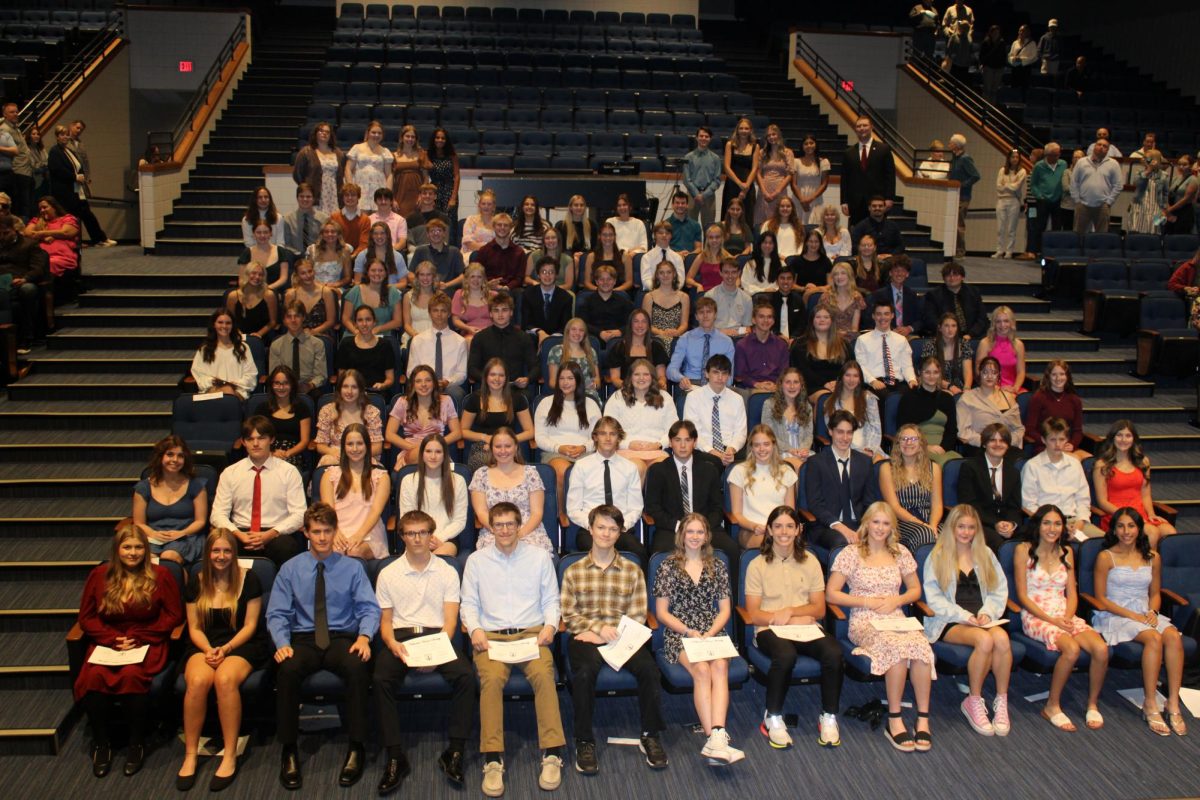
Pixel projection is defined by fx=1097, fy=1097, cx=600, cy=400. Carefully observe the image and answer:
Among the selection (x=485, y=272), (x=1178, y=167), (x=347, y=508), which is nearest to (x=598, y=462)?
(x=347, y=508)

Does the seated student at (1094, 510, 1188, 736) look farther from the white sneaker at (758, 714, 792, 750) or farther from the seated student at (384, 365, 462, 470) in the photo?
the seated student at (384, 365, 462, 470)

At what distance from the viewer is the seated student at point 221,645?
510 cm

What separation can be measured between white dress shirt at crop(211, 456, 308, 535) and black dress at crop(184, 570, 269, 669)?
68 cm

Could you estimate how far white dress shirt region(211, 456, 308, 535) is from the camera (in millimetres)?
6062

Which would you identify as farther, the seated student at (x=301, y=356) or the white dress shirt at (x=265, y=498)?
the seated student at (x=301, y=356)

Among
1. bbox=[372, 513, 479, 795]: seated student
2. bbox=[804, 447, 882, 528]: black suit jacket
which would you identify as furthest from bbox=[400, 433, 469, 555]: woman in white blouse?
bbox=[804, 447, 882, 528]: black suit jacket

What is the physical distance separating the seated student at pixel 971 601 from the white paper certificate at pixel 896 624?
222 millimetres

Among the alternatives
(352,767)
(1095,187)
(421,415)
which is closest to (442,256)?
(421,415)

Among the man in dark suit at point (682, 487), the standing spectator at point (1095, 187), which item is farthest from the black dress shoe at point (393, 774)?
the standing spectator at point (1095, 187)

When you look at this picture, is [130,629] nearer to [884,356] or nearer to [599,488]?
[599,488]

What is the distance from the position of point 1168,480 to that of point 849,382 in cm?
287

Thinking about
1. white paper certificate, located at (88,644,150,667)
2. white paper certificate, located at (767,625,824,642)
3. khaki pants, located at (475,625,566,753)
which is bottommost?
khaki pants, located at (475,625,566,753)

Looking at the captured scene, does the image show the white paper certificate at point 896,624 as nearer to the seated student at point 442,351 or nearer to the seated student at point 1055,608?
the seated student at point 1055,608

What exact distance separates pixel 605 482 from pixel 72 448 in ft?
12.4
